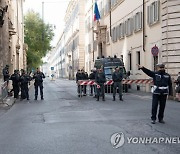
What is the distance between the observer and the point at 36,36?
6769cm

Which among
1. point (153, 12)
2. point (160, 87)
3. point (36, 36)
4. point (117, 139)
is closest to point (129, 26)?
point (153, 12)

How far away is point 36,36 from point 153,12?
42.1 meters

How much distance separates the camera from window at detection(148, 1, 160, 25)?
26.5 metres

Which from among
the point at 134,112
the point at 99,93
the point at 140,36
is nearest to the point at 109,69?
the point at 140,36

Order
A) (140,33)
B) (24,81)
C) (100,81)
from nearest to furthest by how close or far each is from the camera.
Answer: (100,81), (24,81), (140,33)

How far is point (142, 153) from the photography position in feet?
24.6

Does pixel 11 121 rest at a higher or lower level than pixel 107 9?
lower

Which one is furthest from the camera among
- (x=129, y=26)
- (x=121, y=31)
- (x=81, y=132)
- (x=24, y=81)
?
(x=121, y=31)

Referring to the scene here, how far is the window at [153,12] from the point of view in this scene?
86.9 ft

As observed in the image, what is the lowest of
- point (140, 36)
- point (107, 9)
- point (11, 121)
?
point (11, 121)

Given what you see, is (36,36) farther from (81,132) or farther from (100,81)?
(81,132)

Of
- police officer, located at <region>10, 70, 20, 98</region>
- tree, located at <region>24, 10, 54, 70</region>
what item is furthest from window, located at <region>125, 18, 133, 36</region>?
tree, located at <region>24, 10, 54, 70</region>

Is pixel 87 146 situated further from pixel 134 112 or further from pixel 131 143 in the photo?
pixel 134 112

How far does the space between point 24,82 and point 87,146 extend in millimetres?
14841
